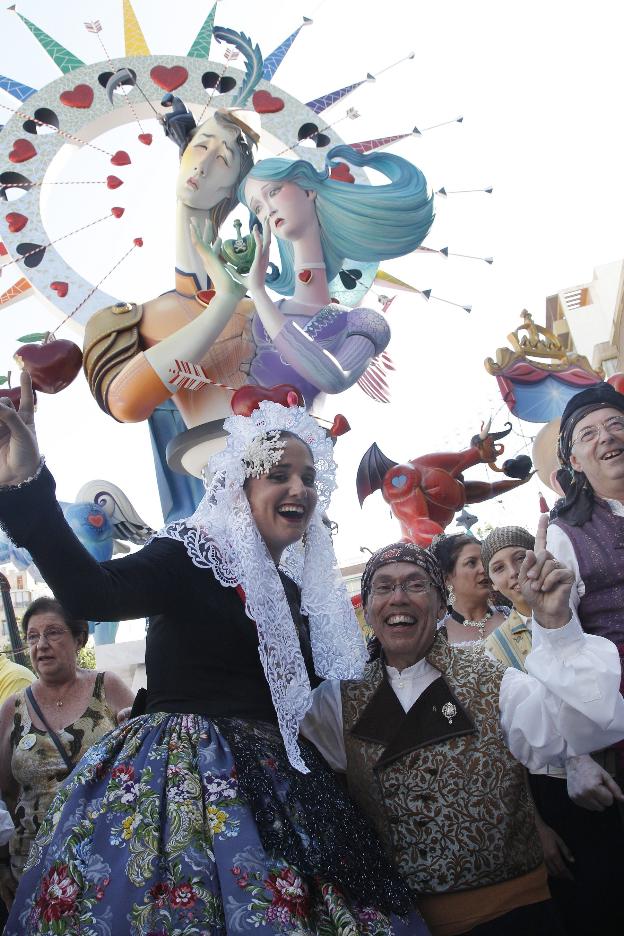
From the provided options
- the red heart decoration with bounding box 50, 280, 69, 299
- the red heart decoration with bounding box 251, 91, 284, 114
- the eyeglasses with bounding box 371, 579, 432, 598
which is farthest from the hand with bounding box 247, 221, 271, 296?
the eyeglasses with bounding box 371, 579, 432, 598

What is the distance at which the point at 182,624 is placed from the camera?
1.82m

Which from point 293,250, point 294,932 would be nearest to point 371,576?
point 294,932

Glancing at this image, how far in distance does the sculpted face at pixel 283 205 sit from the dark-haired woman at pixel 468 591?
3.60 metres

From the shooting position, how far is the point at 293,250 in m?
6.51

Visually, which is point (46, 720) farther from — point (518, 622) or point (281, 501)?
point (518, 622)

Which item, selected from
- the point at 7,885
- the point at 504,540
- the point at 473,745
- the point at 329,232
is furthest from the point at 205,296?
the point at 473,745

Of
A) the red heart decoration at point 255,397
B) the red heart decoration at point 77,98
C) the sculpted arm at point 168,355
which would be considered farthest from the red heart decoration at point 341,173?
the red heart decoration at point 255,397

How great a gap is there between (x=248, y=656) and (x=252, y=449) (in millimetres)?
508

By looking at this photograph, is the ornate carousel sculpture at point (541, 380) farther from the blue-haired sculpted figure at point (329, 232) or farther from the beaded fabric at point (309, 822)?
the beaded fabric at point (309, 822)

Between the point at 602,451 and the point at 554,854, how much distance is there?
1205 millimetres

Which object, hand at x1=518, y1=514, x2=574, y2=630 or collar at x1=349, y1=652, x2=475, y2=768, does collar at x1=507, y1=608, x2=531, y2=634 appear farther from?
hand at x1=518, y1=514, x2=574, y2=630

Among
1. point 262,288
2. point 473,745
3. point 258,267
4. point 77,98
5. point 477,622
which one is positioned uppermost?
point 77,98

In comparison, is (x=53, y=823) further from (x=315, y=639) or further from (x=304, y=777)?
(x=315, y=639)

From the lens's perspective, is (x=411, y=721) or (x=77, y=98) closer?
(x=411, y=721)
